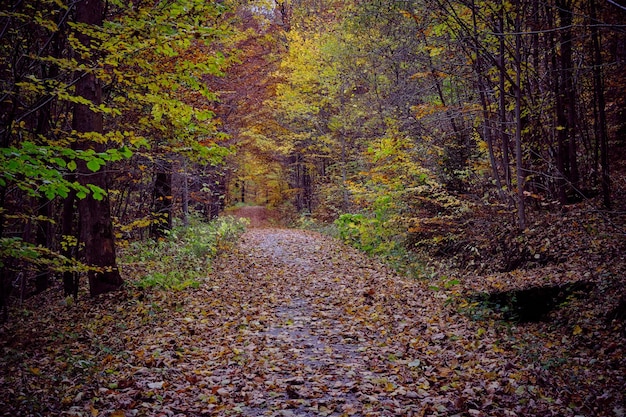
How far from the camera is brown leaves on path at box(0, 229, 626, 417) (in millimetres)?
4555

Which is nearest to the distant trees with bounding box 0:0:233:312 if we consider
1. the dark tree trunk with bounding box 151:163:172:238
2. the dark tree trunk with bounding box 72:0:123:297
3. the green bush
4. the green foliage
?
the dark tree trunk with bounding box 72:0:123:297

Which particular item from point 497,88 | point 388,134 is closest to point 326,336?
point 497,88

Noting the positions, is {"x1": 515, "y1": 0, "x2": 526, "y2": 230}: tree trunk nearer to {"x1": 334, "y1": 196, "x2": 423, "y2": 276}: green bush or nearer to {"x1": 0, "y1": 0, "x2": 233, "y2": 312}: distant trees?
{"x1": 334, "y1": 196, "x2": 423, "y2": 276}: green bush

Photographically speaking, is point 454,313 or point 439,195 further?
point 439,195

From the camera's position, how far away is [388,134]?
13.4 meters

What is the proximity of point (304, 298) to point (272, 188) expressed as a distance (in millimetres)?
30805

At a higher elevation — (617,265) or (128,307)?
(617,265)

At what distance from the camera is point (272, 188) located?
39.6 metres

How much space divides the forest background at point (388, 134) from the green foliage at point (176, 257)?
11 centimetres

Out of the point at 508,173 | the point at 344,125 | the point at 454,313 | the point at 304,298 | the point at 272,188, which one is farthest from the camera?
the point at 272,188

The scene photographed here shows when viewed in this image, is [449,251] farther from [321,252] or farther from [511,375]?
[511,375]

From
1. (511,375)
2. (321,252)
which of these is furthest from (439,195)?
(511,375)

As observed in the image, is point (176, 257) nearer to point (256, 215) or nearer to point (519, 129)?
point (519, 129)

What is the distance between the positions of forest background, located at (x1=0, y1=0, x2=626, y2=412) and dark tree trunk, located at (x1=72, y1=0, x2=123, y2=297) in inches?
1.5
